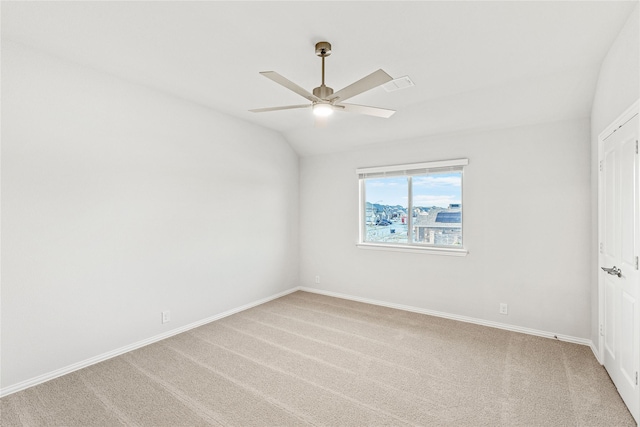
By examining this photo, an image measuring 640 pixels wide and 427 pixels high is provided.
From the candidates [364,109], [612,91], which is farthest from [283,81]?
[612,91]

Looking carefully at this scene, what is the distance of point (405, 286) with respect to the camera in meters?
4.24

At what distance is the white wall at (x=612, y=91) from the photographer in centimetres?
194

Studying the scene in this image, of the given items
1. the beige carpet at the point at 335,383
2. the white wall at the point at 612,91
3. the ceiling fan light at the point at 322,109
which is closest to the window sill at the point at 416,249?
the beige carpet at the point at 335,383

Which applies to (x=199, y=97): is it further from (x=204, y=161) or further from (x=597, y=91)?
(x=597, y=91)

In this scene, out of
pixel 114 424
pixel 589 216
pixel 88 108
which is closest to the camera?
pixel 114 424

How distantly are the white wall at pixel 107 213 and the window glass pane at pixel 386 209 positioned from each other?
73.4 inches

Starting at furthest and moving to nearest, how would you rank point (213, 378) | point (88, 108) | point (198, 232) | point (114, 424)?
point (198, 232) → point (88, 108) → point (213, 378) → point (114, 424)

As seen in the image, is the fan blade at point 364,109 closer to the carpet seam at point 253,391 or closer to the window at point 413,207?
the window at point 413,207

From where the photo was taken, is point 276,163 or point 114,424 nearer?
point 114,424

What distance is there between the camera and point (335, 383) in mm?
2430

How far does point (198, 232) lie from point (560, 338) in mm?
4261

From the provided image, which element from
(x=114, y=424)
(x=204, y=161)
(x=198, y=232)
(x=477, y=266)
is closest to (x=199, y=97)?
(x=204, y=161)

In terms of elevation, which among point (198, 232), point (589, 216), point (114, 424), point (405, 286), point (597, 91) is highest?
point (597, 91)

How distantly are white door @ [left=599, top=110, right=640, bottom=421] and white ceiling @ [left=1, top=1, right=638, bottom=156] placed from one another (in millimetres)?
744
